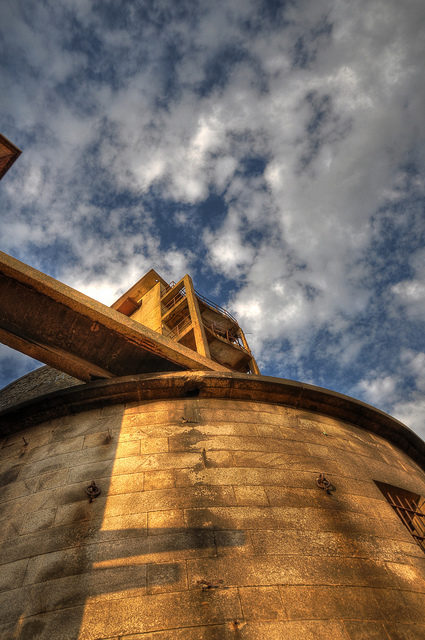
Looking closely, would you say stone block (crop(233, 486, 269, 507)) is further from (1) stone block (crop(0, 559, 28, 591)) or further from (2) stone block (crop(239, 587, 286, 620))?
(1) stone block (crop(0, 559, 28, 591))

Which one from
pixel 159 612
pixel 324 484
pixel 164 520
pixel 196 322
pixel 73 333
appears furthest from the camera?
pixel 196 322

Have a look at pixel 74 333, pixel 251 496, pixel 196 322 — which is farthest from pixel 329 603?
pixel 196 322

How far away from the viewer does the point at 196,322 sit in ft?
48.1

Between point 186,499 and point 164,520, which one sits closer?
point 164,520

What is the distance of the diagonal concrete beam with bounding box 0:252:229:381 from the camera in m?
6.49

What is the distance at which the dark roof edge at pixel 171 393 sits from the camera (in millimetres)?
6410

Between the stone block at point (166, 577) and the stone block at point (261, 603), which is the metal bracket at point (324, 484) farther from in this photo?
the stone block at point (166, 577)

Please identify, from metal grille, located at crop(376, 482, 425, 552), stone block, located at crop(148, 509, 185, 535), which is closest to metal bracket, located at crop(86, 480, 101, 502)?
stone block, located at crop(148, 509, 185, 535)

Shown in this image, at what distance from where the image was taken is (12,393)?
10.5m

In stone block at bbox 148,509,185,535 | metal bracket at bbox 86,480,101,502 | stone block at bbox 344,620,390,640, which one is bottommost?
stone block at bbox 344,620,390,640

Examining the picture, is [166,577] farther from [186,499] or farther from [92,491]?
[92,491]

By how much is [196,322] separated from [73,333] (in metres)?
7.91

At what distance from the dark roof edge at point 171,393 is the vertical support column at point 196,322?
5.91m

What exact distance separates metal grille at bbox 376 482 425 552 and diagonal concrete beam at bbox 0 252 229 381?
4.02 metres
